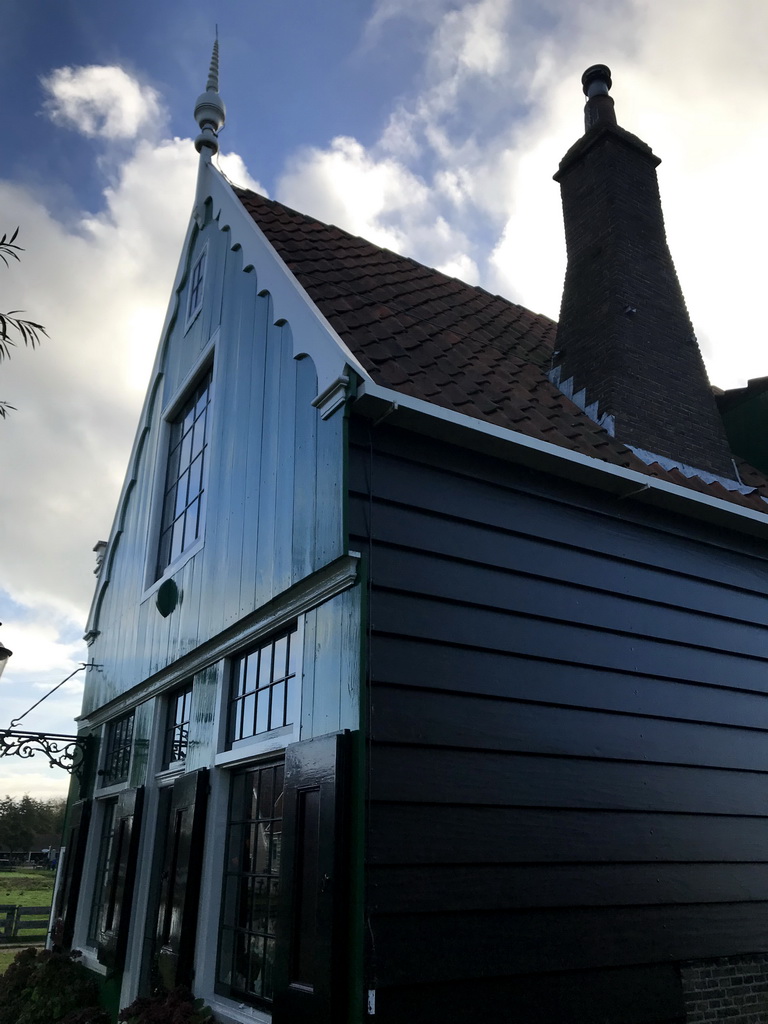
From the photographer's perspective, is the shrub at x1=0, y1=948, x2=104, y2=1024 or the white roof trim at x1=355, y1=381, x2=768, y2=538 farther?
the shrub at x1=0, y1=948, x2=104, y2=1024

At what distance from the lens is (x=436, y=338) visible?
6.40 m

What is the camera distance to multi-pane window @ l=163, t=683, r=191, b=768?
6.93 m

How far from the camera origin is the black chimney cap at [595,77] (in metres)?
8.64

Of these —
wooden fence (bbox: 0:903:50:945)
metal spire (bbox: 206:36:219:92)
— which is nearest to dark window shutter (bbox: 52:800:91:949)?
wooden fence (bbox: 0:903:50:945)

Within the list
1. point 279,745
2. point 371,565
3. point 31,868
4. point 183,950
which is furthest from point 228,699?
point 31,868

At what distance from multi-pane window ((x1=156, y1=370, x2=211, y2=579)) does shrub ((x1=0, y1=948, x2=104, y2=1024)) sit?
3.99m

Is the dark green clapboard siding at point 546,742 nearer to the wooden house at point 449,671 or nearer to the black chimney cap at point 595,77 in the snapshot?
the wooden house at point 449,671

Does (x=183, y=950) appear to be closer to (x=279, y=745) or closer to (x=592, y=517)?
(x=279, y=745)

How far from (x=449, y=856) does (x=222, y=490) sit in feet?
11.8

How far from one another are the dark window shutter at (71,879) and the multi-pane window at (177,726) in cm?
264

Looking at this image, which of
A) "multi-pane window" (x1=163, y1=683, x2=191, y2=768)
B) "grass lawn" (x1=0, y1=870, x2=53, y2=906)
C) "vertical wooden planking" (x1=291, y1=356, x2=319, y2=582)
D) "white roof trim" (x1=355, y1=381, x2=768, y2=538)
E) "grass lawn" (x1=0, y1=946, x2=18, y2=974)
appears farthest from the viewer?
"grass lawn" (x1=0, y1=870, x2=53, y2=906)

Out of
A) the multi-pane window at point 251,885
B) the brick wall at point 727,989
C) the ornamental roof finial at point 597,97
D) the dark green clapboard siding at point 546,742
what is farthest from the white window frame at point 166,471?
the brick wall at point 727,989

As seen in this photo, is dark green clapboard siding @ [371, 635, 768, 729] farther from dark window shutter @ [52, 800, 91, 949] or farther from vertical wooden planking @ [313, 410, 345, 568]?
dark window shutter @ [52, 800, 91, 949]

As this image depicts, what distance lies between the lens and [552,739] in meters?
4.76
